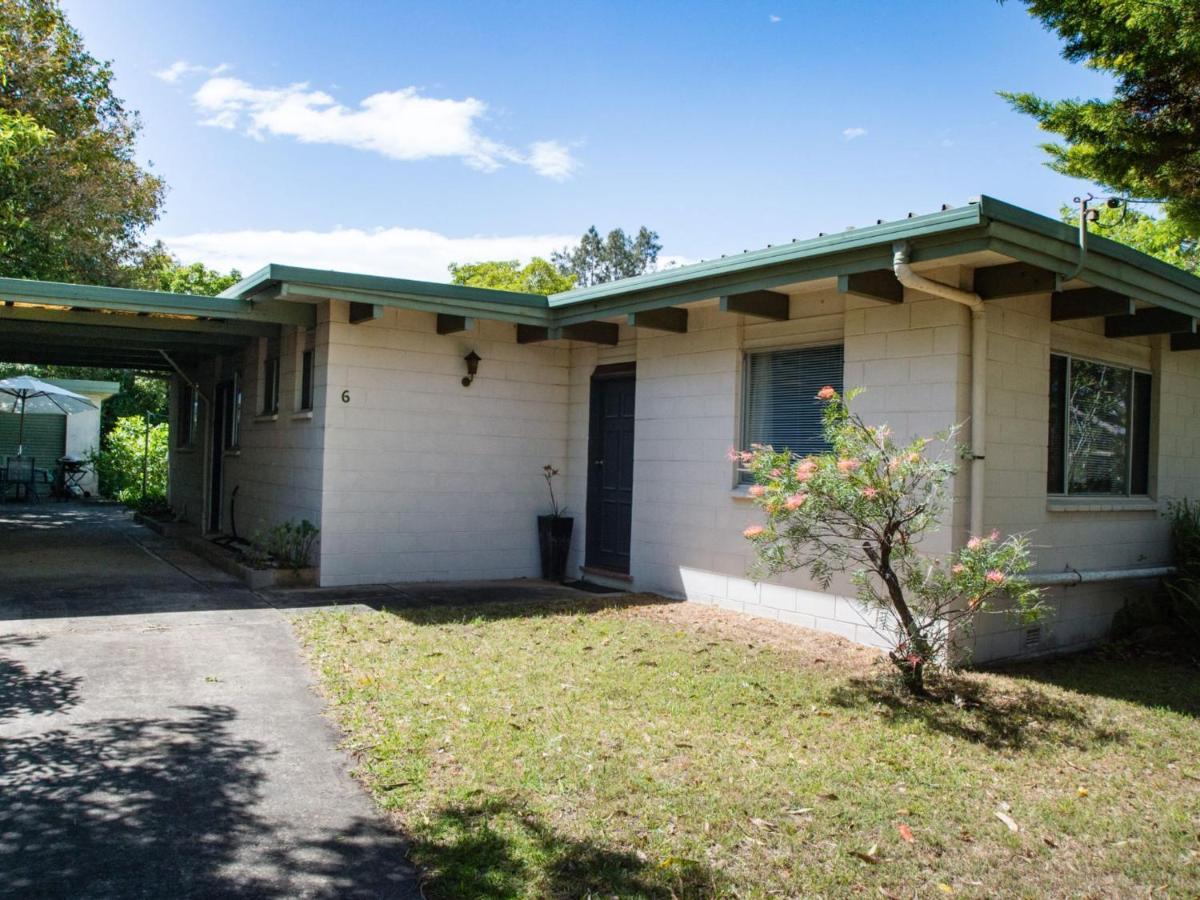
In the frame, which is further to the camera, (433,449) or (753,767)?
(433,449)

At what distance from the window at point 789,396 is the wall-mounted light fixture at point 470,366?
293cm

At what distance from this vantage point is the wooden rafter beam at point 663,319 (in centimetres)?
811

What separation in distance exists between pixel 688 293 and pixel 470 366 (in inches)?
111

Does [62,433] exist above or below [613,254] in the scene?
below

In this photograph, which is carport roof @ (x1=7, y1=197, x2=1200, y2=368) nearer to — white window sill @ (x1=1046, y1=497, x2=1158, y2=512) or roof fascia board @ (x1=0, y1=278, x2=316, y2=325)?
roof fascia board @ (x1=0, y1=278, x2=316, y2=325)

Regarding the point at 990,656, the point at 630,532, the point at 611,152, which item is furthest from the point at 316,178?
the point at 990,656

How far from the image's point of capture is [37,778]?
11.9 feet

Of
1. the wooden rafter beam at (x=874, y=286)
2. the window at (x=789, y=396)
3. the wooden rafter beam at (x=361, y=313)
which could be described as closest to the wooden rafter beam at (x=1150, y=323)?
the wooden rafter beam at (x=874, y=286)

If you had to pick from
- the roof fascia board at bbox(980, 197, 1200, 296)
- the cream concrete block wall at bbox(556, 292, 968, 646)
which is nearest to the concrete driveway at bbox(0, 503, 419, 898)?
the cream concrete block wall at bbox(556, 292, 968, 646)

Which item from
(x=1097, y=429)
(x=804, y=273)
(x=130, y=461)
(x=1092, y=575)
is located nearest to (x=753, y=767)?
(x=804, y=273)

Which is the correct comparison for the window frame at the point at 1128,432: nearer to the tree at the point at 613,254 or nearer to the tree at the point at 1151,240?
the tree at the point at 1151,240

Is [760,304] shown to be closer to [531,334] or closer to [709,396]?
[709,396]

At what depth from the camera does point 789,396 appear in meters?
7.58

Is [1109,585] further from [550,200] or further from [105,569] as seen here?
[550,200]
